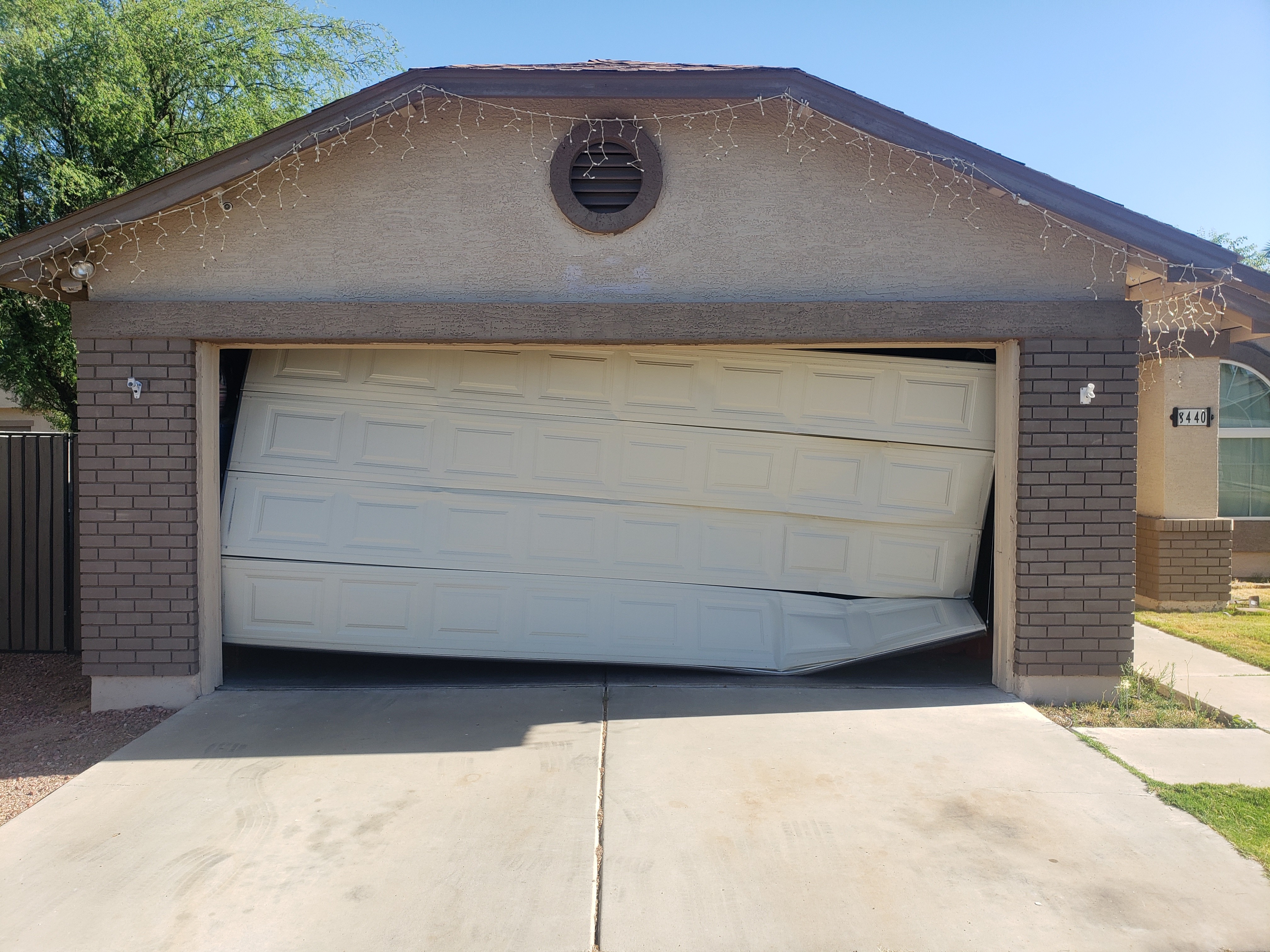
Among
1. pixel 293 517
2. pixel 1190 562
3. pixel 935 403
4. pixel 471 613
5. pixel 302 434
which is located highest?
pixel 935 403

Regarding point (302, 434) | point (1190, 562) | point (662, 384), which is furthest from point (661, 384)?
point (1190, 562)

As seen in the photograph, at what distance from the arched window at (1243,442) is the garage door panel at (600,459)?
5.90 m

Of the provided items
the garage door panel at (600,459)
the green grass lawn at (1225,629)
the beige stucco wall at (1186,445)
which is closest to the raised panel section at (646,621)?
the garage door panel at (600,459)

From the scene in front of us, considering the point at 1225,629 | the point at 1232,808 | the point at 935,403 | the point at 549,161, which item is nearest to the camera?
the point at 1232,808

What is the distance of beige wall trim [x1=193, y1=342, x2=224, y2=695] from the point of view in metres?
5.75

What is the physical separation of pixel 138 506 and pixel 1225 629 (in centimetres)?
942

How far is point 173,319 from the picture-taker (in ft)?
18.5

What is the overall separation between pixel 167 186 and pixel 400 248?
146 cm

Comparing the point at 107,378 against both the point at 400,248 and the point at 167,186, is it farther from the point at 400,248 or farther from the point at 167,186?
the point at 400,248

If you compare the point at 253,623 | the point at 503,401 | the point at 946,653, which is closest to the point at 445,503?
the point at 503,401

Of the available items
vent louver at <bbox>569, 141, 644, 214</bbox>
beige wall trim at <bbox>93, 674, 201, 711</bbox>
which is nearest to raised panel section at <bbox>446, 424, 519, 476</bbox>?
vent louver at <bbox>569, 141, 644, 214</bbox>

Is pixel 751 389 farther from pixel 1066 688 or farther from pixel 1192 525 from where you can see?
pixel 1192 525

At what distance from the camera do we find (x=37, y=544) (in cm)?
706

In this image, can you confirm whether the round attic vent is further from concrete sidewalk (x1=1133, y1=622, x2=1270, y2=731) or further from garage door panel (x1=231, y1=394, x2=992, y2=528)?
concrete sidewalk (x1=1133, y1=622, x2=1270, y2=731)
